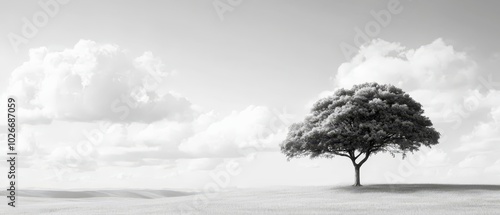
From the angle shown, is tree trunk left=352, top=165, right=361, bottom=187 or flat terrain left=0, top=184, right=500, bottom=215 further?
tree trunk left=352, top=165, right=361, bottom=187

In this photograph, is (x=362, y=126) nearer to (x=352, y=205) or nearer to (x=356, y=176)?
(x=356, y=176)

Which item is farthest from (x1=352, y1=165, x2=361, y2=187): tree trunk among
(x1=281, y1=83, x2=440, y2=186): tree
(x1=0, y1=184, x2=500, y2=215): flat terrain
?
(x1=0, y1=184, x2=500, y2=215): flat terrain

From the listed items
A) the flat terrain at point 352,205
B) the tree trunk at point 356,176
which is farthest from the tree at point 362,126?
the flat terrain at point 352,205

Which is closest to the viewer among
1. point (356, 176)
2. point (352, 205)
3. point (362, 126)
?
point (352, 205)

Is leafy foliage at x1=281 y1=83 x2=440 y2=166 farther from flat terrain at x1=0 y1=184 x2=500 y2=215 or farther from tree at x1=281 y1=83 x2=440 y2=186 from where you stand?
flat terrain at x1=0 y1=184 x2=500 y2=215

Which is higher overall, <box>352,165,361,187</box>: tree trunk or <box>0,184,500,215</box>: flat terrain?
<box>352,165,361,187</box>: tree trunk

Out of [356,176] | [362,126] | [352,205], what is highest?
[362,126]

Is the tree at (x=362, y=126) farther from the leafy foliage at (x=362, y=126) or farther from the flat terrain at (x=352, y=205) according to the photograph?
the flat terrain at (x=352, y=205)

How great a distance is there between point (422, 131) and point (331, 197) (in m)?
16.9

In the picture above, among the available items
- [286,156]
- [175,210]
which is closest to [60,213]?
[175,210]

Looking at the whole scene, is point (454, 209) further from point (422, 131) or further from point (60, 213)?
point (60, 213)

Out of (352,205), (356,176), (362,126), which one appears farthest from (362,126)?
(352,205)

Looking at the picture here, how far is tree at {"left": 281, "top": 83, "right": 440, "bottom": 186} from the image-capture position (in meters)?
55.2

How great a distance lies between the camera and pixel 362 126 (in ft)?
179
